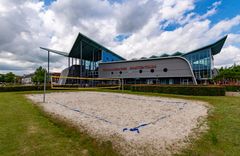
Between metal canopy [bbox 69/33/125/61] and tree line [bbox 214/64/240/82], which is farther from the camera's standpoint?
metal canopy [bbox 69/33/125/61]

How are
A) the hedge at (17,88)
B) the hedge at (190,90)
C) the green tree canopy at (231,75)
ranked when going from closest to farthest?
the hedge at (190,90), the hedge at (17,88), the green tree canopy at (231,75)

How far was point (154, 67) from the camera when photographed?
3184 cm

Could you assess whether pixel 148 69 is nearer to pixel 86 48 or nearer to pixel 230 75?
pixel 86 48

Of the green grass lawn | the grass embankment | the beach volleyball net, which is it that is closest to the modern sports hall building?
the beach volleyball net

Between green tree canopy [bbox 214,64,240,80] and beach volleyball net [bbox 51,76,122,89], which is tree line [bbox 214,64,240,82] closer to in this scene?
green tree canopy [bbox 214,64,240,80]

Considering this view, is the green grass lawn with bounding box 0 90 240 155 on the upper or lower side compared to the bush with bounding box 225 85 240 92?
lower

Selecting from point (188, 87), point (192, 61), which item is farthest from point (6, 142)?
point (192, 61)

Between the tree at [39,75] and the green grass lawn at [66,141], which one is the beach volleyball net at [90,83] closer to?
the tree at [39,75]

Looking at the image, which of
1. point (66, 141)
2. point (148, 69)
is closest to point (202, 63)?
point (148, 69)

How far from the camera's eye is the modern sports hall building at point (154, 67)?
96.5ft

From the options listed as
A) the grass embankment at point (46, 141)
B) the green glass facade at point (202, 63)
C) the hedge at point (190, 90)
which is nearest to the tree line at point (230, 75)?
the green glass facade at point (202, 63)

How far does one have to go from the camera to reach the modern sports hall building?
2941 cm

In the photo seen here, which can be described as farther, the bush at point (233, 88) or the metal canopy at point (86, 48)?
the metal canopy at point (86, 48)

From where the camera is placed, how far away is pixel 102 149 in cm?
319
